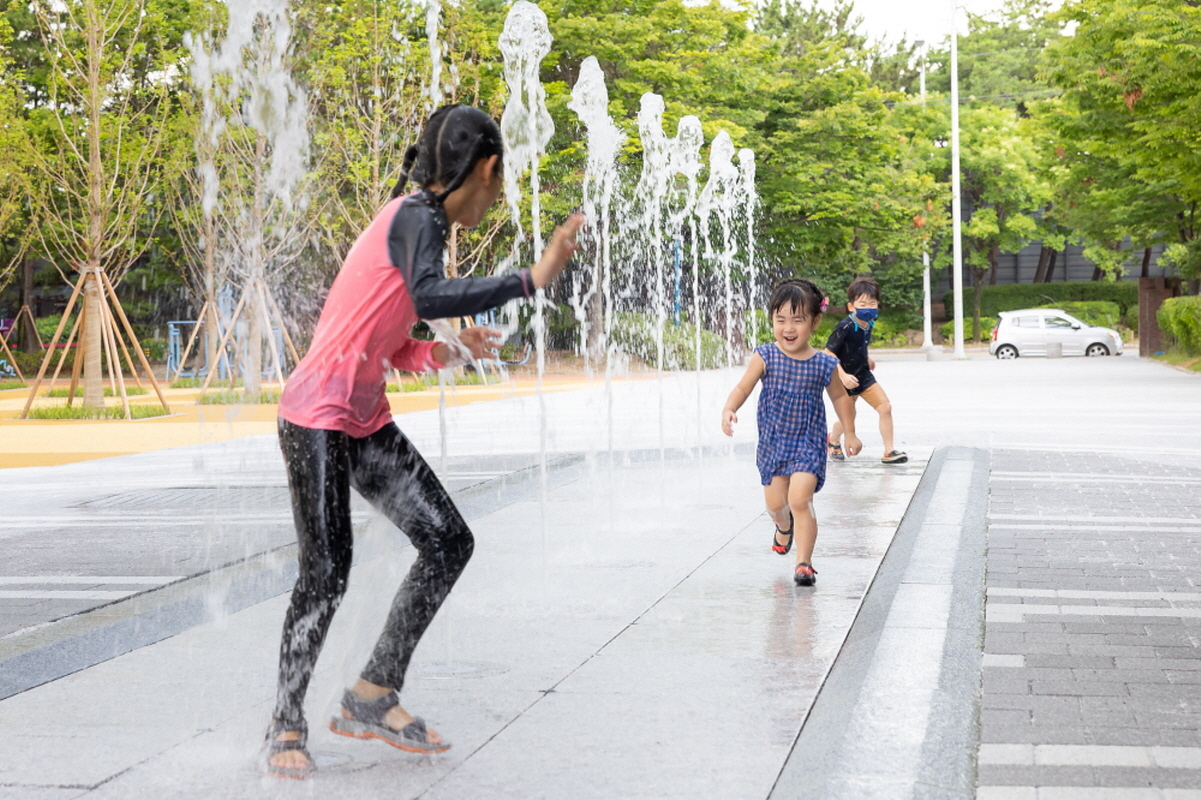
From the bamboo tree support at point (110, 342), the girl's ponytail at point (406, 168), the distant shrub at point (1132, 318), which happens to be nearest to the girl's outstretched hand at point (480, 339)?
the girl's ponytail at point (406, 168)

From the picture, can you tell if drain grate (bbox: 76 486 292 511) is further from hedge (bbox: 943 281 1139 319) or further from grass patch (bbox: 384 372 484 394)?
hedge (bbox: 943 281 1139 319)

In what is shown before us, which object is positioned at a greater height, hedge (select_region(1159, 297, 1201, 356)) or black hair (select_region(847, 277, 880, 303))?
black hair (select_region(847, 277, 880, 303))

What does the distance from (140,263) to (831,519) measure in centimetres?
3509

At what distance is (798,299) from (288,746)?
3298 mm

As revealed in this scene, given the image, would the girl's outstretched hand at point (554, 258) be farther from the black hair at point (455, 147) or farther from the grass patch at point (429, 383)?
the grass patch at point (429, 383)

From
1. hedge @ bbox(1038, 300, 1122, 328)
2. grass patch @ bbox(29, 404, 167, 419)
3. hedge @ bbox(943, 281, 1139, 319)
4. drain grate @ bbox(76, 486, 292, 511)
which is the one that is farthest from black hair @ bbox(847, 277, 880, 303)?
hedge @ bbox(943, 281, 1139, 319)

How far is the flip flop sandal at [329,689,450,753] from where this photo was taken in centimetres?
378

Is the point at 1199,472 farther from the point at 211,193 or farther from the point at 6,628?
the point at 211,193

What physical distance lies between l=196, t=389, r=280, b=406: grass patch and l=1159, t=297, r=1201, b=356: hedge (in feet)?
57.9

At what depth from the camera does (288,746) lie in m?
3.66

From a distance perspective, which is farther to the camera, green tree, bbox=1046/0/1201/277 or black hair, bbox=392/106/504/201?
green tree, bbox=1046/0/1201/277

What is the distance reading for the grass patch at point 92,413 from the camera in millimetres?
19438

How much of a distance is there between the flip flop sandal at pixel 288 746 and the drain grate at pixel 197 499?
5786 mm

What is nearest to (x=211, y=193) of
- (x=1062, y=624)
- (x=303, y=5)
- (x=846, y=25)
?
(x=303, y=5)
